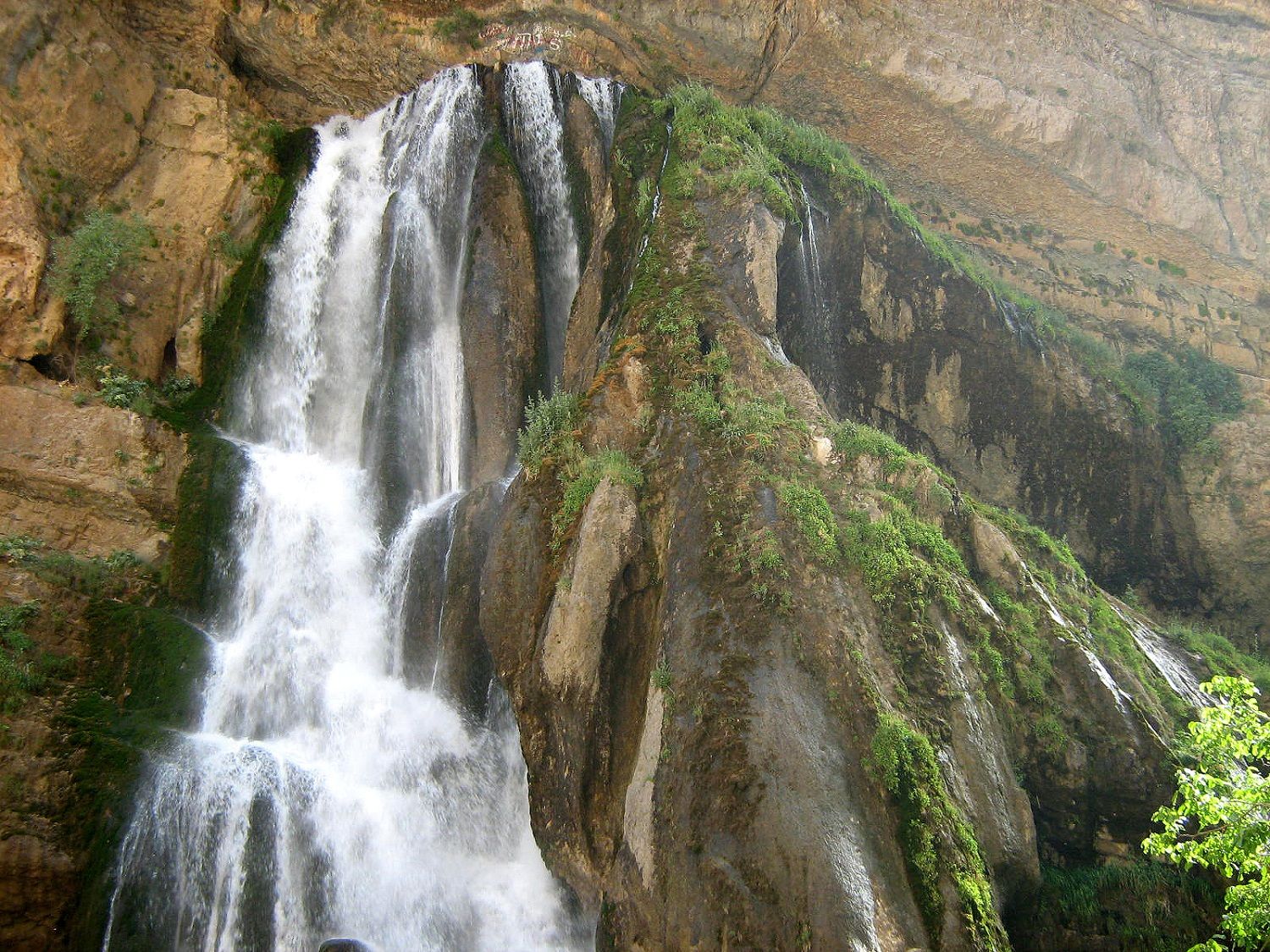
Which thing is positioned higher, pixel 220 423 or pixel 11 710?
pixel 220 423

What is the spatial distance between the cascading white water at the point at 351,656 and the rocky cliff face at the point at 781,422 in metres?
0.91

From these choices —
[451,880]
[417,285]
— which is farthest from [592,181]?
[451,880]

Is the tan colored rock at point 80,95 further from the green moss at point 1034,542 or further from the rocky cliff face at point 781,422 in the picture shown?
the green moss at point 1034,542

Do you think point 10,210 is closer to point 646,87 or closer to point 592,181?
point 592,181

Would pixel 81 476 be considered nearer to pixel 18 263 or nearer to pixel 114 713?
pixel 18 263

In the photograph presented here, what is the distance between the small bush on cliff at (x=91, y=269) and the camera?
548 inches

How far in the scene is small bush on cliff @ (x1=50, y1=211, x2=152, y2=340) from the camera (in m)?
13.9

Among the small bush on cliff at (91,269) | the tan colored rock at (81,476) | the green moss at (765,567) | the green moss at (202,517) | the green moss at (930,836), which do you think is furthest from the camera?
the small bush on cliff at (91,269)

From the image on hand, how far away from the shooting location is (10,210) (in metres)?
13.7

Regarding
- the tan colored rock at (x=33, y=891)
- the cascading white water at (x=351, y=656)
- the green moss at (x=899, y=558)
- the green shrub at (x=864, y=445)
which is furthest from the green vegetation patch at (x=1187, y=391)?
the tan colored rock at (x=33, y=891)

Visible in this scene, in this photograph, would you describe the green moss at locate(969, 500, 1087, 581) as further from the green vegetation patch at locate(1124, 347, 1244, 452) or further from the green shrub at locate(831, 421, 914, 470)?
the green vegetation patch at locate(1124, 347, 1244, 452)

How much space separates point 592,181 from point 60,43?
33.7 ft

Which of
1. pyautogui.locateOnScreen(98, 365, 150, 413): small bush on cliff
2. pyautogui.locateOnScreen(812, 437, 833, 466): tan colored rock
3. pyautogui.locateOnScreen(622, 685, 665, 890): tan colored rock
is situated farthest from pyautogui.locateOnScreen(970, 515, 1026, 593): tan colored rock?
pyautogui.locateOnScreen(98, 365, 150, 413): small bush on cliff

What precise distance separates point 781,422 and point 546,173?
8878 millimetres
